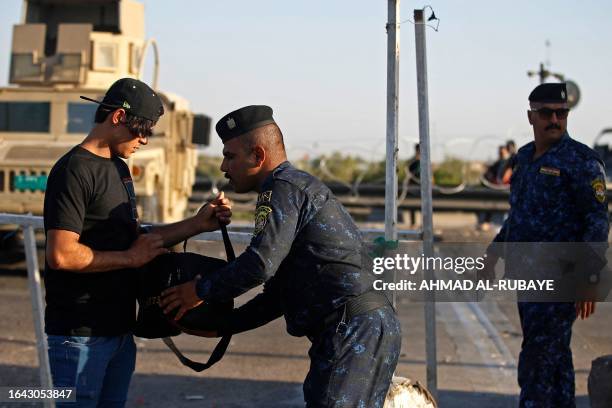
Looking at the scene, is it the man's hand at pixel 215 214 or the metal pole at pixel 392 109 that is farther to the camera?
the metal pole at pixel 392 109

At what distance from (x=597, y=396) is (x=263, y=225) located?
2.70 metres

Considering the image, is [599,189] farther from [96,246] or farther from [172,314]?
[96,246]

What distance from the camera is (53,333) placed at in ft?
11.3

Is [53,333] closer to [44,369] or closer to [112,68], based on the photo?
[44,369]

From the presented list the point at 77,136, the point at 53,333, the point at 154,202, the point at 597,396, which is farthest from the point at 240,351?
the point at 77,136

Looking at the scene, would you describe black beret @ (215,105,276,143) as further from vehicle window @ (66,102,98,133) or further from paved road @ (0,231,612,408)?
vehicle window @ (66,102,98,133)

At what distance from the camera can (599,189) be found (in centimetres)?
471

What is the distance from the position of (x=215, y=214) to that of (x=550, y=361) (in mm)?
2037

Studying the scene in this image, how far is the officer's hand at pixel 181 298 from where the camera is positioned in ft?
11.0

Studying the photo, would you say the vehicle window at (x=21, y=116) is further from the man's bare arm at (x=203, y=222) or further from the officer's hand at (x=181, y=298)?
the officer's hand at (x=181, y=298)

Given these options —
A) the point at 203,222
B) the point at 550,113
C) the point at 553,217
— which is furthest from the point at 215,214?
the point at 550,113

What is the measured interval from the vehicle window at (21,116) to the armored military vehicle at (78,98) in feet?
0.05

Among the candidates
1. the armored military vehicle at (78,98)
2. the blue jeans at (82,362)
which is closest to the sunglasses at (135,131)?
the blue jeans at (82,362)

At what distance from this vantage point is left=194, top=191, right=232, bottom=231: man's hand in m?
3.72
